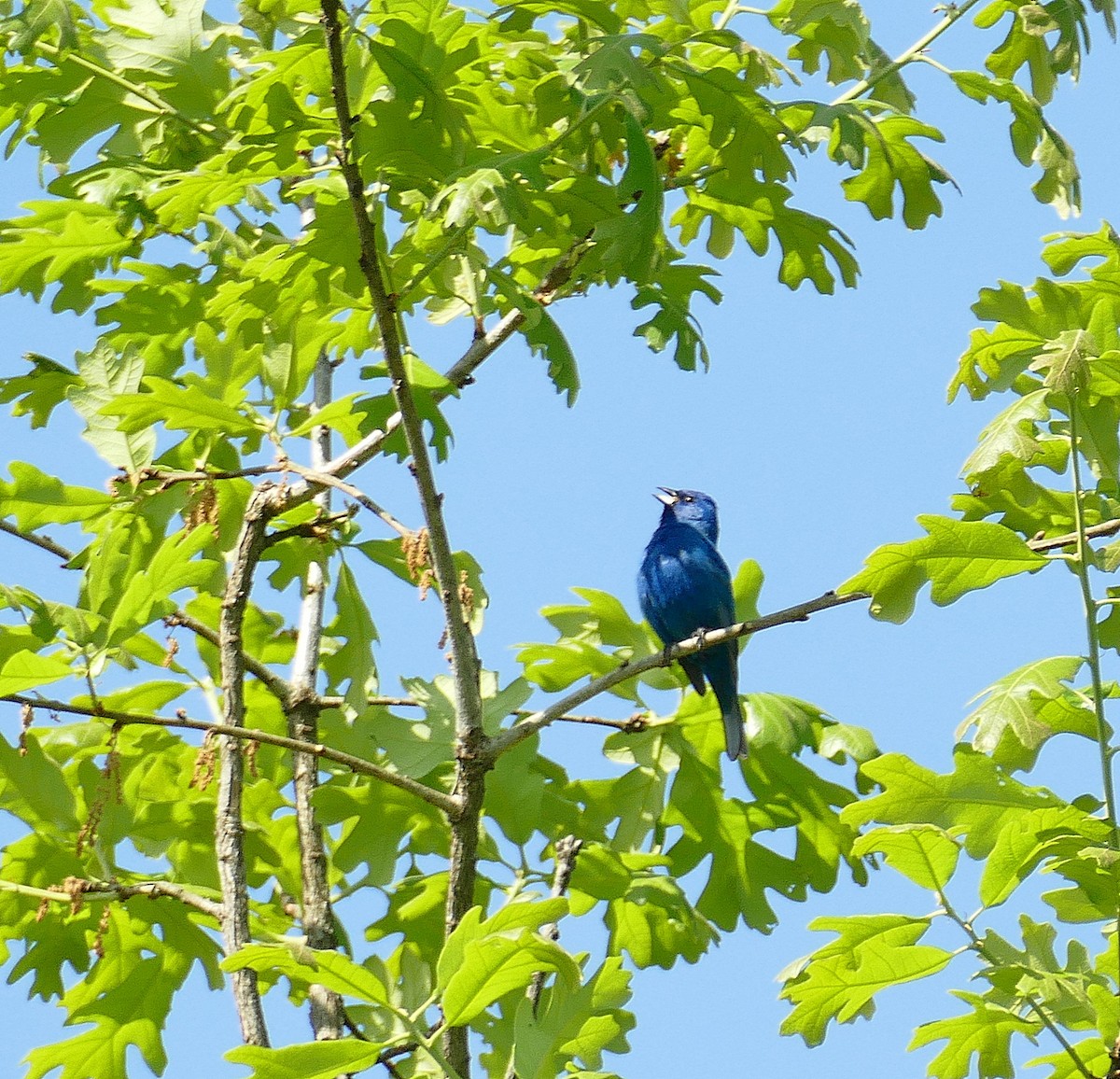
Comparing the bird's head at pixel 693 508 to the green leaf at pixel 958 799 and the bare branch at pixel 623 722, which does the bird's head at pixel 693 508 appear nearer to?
the bare branch at pixel 623 722

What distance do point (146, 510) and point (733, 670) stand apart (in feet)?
7.95

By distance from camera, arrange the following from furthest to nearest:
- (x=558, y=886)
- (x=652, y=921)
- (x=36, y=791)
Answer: (x=652, y=921), (x=36, y=791), (x=558, y=886)

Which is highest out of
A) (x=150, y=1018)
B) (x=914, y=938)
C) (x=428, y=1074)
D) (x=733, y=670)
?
(x=733, y=670)

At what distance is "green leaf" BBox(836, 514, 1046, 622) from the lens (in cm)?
296

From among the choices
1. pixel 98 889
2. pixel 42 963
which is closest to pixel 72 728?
pixel 42 963

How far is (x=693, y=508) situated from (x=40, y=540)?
4462mm

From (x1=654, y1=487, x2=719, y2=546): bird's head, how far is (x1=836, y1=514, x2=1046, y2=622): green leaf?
461 cm

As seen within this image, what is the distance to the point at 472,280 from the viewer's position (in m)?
3.72

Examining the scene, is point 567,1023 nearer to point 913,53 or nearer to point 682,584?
point 913,53

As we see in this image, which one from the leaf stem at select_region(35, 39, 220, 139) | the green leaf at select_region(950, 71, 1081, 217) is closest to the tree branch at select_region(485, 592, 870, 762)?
the green leaf at select_region(950, 71, 1081, 217)

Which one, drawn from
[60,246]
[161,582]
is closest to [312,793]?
[161,582]

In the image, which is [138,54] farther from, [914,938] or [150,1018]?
[914,938]

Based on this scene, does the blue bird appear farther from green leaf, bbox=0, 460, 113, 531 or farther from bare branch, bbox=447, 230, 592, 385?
green leaf, bbox=0, 460, 113, 531

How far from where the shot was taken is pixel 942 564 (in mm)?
2980
